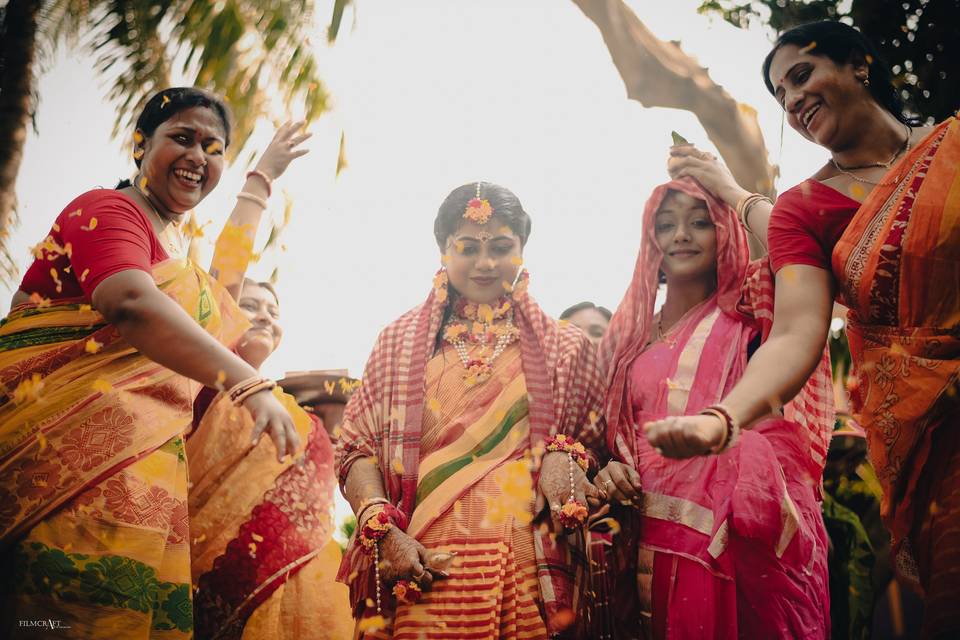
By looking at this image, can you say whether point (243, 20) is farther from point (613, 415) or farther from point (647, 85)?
point (613, 415)

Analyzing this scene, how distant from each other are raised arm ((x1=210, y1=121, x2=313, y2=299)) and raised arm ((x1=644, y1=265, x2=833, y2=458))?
7.30 ft

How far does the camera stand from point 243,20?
4461 millimetres

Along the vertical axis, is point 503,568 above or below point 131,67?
below

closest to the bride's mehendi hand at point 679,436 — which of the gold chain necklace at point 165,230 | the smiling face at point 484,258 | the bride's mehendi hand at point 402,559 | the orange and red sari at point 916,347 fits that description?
the orange and red sari at point 916,347

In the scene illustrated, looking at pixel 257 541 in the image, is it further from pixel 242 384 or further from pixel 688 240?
pixel 688 240

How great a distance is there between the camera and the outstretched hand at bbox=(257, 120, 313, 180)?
346cm

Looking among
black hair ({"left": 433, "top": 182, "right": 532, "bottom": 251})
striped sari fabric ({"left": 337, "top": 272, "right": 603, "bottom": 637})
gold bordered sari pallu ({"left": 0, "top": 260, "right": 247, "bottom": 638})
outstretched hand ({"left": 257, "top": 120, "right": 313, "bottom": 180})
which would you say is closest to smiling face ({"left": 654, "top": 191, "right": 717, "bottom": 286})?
striped sari fabric ({"left": 337, "top": 272, "right": 603, "bottom": 637})

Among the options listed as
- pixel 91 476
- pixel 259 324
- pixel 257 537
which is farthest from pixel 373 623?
pixel 259 324

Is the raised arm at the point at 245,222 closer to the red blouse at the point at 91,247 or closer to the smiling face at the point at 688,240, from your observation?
the red blouse at the point at 91,247

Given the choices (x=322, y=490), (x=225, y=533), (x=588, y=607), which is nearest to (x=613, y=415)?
(x=588, y=607)

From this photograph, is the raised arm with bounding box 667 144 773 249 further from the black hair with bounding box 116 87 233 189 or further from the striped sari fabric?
the black hair with bounding box 116 87 233 189

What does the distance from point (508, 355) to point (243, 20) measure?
291 centimetres

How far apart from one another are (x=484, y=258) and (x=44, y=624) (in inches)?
80.2

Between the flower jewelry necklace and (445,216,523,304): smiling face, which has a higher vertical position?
(445,216,523,304): smiling face
